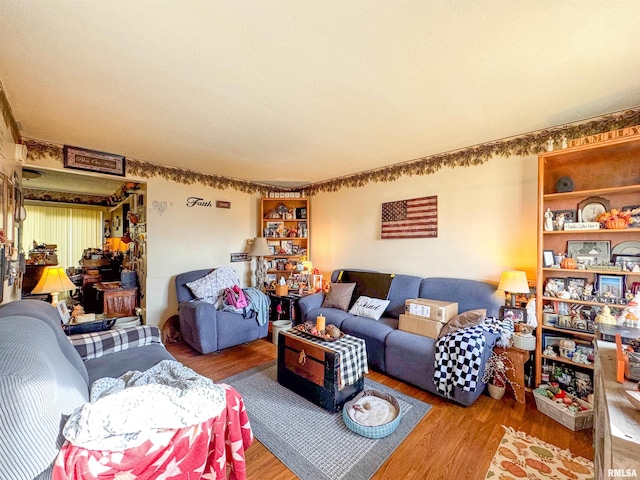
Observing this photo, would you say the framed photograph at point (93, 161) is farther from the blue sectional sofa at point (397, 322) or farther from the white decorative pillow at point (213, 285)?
the blue sectional sofa at point (397, 322)

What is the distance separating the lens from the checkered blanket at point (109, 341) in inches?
77.9

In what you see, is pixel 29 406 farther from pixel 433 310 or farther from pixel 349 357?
pixel 433 310

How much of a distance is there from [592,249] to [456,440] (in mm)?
1912

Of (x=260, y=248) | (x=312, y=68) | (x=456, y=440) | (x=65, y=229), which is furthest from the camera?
(x=65, y=229)

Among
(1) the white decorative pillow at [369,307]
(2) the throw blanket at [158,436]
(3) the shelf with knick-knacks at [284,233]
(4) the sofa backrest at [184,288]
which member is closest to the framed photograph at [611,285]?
(1) the white decorative pillow at [369,307]

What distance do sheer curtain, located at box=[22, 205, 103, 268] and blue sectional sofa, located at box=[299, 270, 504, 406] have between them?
644 cm

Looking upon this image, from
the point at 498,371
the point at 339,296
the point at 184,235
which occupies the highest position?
the point at 184,235

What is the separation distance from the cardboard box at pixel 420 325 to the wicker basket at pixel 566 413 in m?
0.83

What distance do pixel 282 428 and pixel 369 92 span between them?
237cm

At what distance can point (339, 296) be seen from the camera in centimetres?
342

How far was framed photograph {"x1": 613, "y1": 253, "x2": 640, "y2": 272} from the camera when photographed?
2041mm

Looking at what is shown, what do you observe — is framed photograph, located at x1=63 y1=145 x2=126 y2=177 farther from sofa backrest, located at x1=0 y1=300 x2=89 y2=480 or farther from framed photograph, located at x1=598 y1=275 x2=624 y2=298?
framed photograph, located at x1=598 y1=275 x2=624 y2=298

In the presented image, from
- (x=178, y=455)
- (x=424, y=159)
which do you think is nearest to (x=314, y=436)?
(x=178, y=455)

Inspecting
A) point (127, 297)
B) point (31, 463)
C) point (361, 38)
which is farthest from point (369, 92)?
point (127, 297)
